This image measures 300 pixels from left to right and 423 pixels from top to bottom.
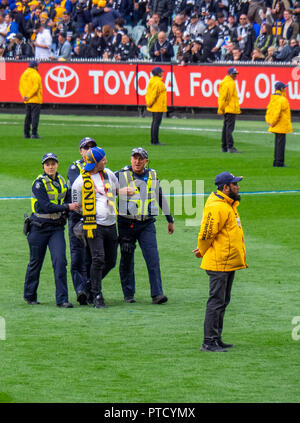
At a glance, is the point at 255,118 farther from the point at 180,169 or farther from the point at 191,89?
the point at 180,169

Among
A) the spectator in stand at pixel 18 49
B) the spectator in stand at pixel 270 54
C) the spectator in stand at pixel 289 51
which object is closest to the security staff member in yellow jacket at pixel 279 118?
the spectator in stand at pixel 289 51

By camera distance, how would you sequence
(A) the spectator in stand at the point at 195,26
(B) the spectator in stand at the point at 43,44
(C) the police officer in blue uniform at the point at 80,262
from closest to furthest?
(C) the police officer in blue uniform at the point at 80,262 < (A) the spectator in stand at the point at 195,26 < (B) the spectator in stand at the point at 43,44

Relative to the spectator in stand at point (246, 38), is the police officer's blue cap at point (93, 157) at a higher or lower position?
lower

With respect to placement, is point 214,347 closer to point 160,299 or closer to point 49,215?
point 160,299

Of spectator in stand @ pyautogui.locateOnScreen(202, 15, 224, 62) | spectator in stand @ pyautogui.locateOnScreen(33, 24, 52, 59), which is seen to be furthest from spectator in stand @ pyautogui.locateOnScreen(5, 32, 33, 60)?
spectator in stand @ pyautogui.locateOnScreen(202, 15, 224, 62)

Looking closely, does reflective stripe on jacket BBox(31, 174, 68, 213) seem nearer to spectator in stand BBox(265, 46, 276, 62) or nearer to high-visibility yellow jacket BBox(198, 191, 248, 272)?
high-visibility yellow jacket BBox(198, 191, 248, 272)

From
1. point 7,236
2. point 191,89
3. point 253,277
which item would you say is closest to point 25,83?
point 191,89

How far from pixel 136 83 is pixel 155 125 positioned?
323 inches

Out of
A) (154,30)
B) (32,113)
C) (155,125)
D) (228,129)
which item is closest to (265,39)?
(154,30)

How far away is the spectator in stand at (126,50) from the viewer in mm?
35406

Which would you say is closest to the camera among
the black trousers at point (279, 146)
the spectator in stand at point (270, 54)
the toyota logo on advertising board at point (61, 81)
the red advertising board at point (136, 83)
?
the black trousers at point (279, 146)

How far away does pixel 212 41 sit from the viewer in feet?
112

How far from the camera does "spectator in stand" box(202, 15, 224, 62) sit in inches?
1336

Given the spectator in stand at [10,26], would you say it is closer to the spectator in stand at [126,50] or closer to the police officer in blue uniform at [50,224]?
the spectator in stand at [126,50]
